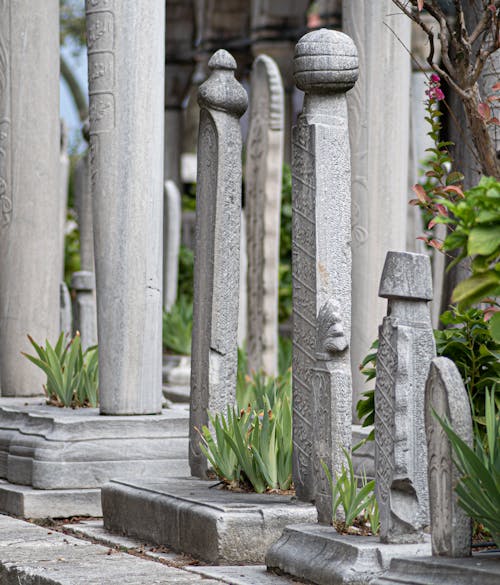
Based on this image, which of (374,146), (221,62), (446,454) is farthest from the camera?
(374,146)

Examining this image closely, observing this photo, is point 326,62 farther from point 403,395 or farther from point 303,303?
point 403,395

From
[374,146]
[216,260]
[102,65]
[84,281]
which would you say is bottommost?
[216,260]

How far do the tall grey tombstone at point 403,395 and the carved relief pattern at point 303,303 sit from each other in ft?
2.92

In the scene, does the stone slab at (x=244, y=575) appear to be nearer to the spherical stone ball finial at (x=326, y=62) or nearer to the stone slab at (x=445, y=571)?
the stone slab at (x=445, y=571)

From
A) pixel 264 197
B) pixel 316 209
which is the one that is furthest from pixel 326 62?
pixel 264 197

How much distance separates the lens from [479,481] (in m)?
4.27

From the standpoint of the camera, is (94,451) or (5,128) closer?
(94,451)

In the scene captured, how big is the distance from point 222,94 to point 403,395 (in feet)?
8.14

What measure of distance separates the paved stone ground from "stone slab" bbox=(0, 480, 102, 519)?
639 mm

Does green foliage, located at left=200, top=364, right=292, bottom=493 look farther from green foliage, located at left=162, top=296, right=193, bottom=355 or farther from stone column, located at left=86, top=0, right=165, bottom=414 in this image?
green foliage, located at left=162, top=296, right=193, bottom=355

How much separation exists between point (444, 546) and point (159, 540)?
2161 mm

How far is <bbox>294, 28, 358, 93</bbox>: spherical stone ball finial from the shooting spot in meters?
5.82

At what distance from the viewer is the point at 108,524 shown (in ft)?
22.7

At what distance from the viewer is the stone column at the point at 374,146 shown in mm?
8367
